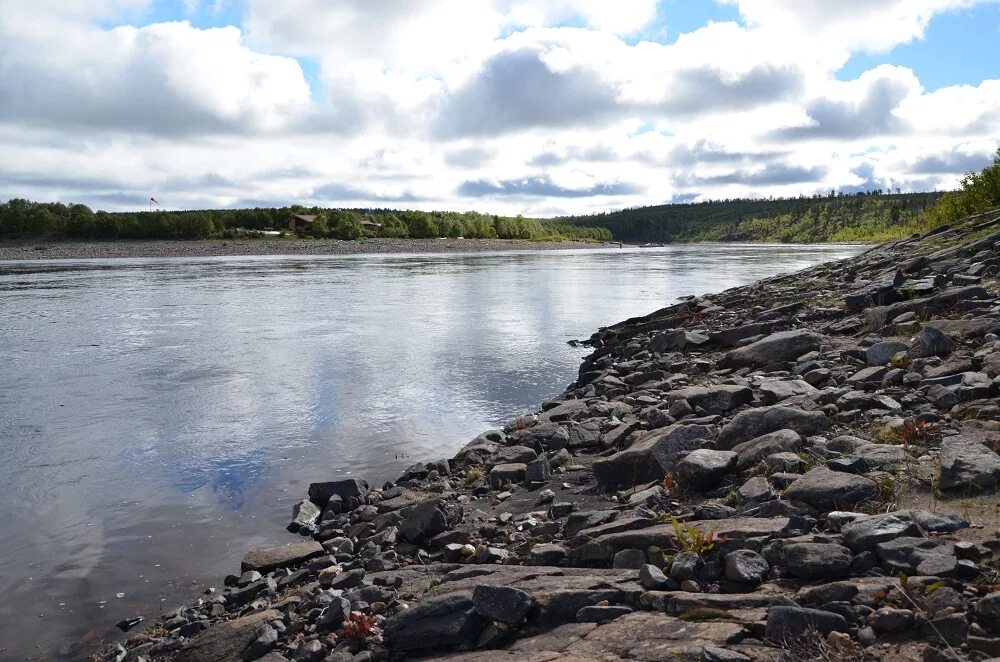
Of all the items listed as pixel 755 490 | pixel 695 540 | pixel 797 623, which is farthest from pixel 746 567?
pixel 755 490

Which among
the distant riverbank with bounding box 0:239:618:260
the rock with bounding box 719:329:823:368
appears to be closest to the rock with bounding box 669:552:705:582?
the rock with bounding box 719:329:823:368

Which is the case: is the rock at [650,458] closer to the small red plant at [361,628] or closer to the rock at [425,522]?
the rock at [425,522]

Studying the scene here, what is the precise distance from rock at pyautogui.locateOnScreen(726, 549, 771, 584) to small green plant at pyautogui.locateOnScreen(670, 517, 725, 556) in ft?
1.06

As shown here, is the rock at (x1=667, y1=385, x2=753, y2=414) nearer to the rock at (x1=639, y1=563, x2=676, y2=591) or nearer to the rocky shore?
the rocky shore

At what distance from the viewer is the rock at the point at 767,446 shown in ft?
24.3

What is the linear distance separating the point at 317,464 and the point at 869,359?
8.61 metres

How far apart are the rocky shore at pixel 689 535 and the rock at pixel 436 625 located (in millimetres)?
16

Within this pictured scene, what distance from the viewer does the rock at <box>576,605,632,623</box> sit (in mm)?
4887

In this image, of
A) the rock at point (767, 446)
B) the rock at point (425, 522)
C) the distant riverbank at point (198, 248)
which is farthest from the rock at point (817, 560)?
the distant riverbank at point (198, 248)

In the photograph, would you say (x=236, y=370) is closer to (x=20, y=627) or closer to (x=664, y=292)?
(x=20, y=627)

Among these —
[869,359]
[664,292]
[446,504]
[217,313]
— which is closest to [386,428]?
[446,504]

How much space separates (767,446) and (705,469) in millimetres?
758

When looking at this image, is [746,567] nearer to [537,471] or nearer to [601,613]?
[601,613]

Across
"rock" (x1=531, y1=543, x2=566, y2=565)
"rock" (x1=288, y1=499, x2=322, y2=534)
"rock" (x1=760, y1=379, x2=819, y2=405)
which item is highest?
"rock" (x1=760, y1=379, x2=819, y2=405)
